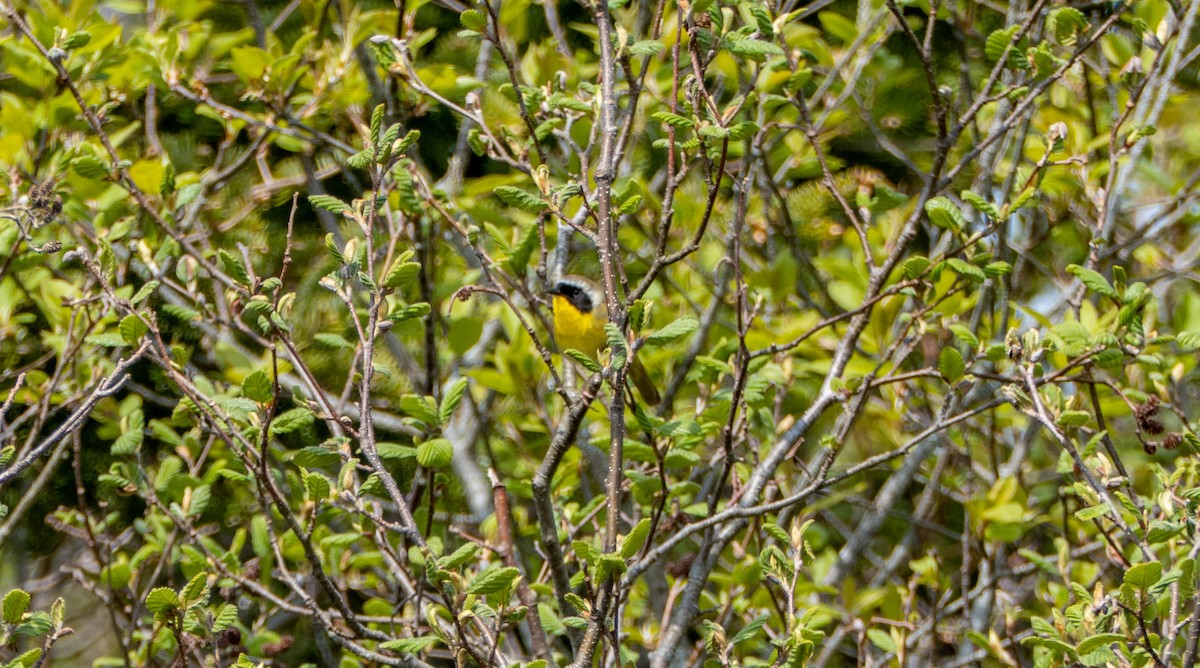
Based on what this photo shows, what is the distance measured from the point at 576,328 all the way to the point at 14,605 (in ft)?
8.20

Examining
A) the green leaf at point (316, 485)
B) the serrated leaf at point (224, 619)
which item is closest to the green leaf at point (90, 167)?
the green leaf at point (316, 485)

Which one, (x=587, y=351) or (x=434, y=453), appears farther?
(x=587, y=351)

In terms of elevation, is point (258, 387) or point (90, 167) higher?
point (90, 167)

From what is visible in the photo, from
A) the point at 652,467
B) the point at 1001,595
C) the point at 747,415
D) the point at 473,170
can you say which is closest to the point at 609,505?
the point at 747,415

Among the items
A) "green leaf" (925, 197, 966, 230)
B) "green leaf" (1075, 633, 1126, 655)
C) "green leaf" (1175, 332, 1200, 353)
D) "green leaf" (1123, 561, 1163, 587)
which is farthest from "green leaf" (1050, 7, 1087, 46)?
"green leaf" (1075, 633, 1126, 655)

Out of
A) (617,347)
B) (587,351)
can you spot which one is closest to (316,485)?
(617,347)

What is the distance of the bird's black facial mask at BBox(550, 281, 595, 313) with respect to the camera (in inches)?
165

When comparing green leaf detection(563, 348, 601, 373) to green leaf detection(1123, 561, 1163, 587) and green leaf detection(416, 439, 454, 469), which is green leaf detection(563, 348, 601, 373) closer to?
green leaf detection(416, 439, 454, 469)

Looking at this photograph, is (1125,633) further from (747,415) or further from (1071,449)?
(747,415)

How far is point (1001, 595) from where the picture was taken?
3184 millimetres

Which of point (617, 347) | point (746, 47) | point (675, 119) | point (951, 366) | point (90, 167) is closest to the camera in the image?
point (617, 347)

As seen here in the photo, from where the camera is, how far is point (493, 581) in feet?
6.19

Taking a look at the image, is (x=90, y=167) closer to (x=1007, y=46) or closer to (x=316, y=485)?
(x=316, y=485)

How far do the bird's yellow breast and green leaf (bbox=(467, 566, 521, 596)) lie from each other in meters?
2.23
